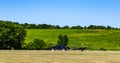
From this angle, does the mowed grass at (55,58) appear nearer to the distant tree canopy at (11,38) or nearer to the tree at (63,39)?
the distant tree canopy at (11,38)

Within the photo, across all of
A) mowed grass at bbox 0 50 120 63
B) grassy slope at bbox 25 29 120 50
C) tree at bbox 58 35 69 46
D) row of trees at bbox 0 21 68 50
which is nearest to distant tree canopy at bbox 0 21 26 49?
row of trees at bbox 0 21 68 50

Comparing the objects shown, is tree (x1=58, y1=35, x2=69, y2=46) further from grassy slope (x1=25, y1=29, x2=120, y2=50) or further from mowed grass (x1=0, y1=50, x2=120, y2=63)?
mowed grass (x1=0, y1=50, x2=120, y2=63)

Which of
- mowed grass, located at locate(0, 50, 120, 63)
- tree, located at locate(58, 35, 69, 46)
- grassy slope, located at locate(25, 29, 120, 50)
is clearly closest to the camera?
mowed grass, located at locate(0, 50, 120, 63)

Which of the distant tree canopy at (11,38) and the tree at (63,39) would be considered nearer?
the distant tree canopy at (11,38)

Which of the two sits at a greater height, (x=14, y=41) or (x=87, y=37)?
(x=14, y=41)

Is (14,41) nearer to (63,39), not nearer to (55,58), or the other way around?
(63,39)

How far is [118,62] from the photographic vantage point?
31.2 m

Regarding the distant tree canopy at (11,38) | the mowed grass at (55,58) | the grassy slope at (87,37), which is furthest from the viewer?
the grassy slope at (87,37)

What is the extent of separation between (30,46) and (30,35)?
30.1m

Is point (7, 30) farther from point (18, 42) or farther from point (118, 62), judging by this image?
point (118, 62)

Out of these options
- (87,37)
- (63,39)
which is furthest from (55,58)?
(87,37)

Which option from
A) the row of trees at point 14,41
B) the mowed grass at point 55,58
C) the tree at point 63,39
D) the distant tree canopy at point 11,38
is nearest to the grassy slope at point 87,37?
the tree at point 63,39

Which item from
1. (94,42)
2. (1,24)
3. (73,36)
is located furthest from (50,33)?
(1,24)

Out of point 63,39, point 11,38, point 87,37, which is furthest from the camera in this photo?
point 87,37
